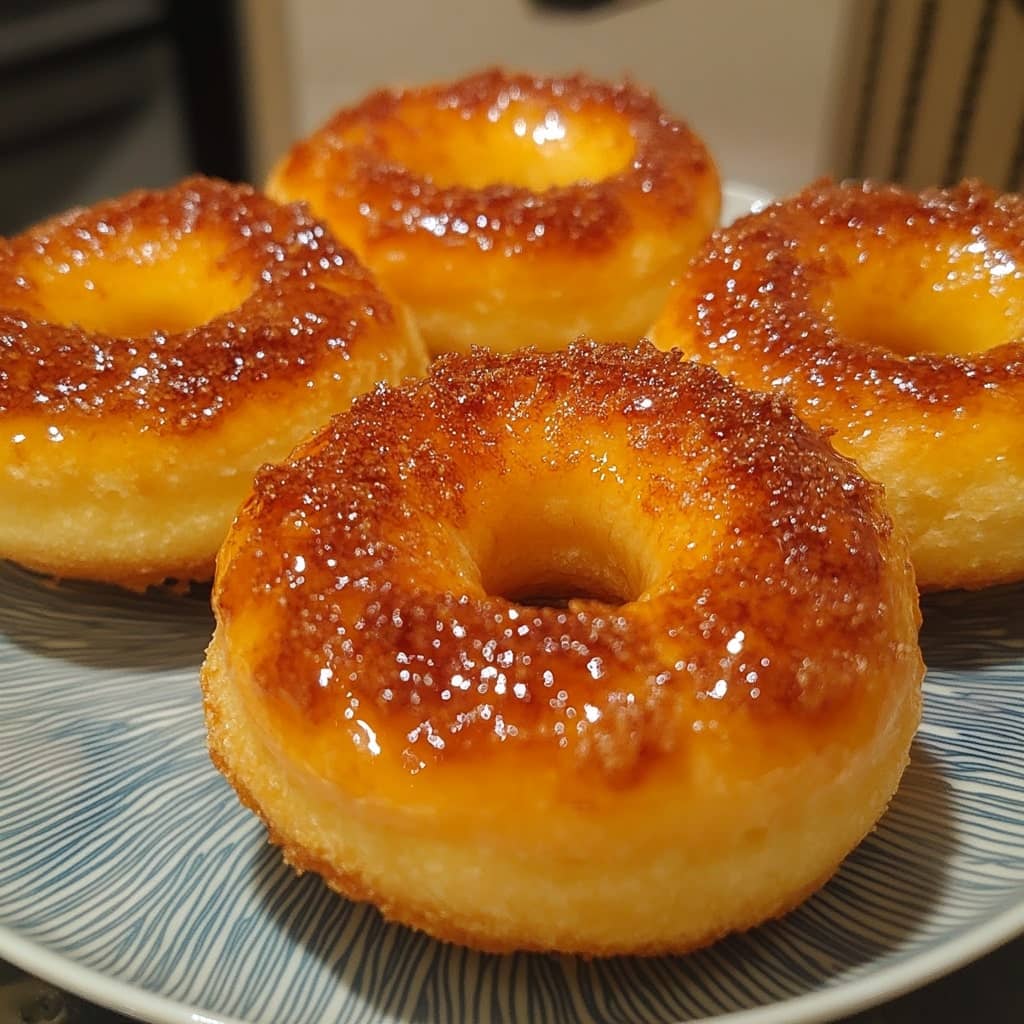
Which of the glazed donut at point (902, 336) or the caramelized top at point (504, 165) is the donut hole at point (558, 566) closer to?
the glazed donut at point (902, 336)

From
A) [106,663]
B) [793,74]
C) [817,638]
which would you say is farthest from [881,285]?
[793,74]

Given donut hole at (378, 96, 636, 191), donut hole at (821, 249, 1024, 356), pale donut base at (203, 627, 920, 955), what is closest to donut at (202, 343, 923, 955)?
pale donut base at (203, 627, 920, 955)

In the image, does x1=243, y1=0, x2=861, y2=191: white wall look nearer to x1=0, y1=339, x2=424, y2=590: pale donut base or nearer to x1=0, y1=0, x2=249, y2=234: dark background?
x1=0, y1=0, x2=249, y2=234: dark background

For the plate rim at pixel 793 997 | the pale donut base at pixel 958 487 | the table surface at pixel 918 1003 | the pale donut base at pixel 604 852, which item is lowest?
the table surface at pixel 918 1003

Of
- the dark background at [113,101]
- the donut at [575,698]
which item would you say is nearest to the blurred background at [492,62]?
the dark background at [113,101]

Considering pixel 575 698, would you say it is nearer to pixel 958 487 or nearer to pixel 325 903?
pixel 325 903

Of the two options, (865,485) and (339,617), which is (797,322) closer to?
(865,485)
